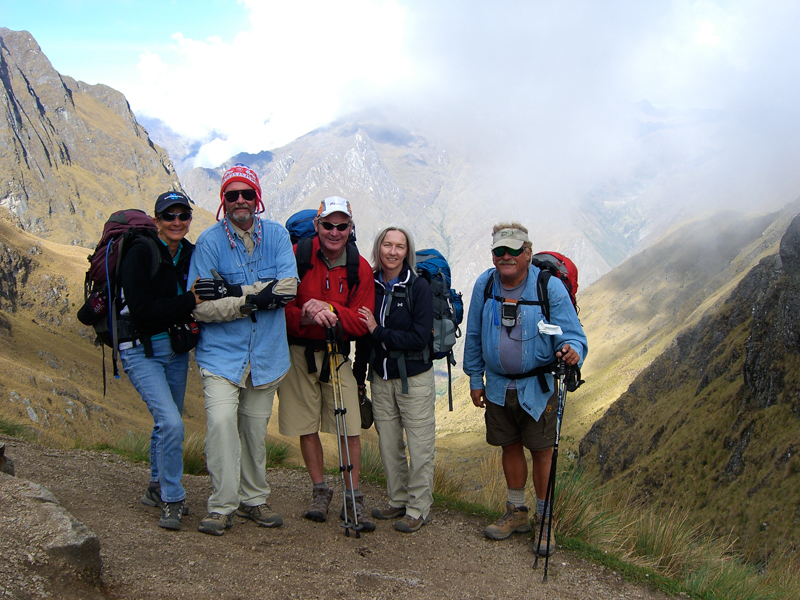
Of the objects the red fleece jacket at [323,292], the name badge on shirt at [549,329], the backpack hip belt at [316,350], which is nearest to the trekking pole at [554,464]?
the name badge on shirt at [549,329]

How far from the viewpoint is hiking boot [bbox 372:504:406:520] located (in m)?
6.47

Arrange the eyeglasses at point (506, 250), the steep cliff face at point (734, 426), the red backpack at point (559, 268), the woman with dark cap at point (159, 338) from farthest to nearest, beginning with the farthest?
the steep cliff face at point (734, 426) → the red backpack at point (559, 268) → the eyeglasses at point (506, 250) → the woman with dark cap at point (159, 338)

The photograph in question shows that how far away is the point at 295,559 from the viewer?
498 cm

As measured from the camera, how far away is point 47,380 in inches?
1177

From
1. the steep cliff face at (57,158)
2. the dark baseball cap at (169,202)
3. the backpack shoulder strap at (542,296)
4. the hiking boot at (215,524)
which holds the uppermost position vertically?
the steep cliff face at (57,158)

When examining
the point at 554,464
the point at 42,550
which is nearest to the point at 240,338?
the point at 42,550

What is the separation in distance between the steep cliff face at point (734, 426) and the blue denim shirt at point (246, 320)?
22.6 meters

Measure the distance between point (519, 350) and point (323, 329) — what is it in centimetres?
198

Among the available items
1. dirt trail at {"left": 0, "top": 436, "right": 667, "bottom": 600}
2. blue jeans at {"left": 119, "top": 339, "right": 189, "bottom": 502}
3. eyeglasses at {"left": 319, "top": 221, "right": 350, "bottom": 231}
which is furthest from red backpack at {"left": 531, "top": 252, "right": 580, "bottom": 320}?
blue jeans at {"left": 119, "top": 339, "right": 189, "bottom": 502}

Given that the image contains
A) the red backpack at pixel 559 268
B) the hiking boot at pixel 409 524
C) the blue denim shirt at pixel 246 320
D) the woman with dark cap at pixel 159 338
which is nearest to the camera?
the woman with dark cap at pixel 159 338

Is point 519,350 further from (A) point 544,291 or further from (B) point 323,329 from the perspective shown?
(B) point 323,329

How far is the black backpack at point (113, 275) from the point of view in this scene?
17.3 ft

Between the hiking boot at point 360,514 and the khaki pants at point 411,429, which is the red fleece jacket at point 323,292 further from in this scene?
the hiking boot at point 360,514

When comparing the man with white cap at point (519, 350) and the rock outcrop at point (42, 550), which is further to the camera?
the man with white cap at point (519, 350)
